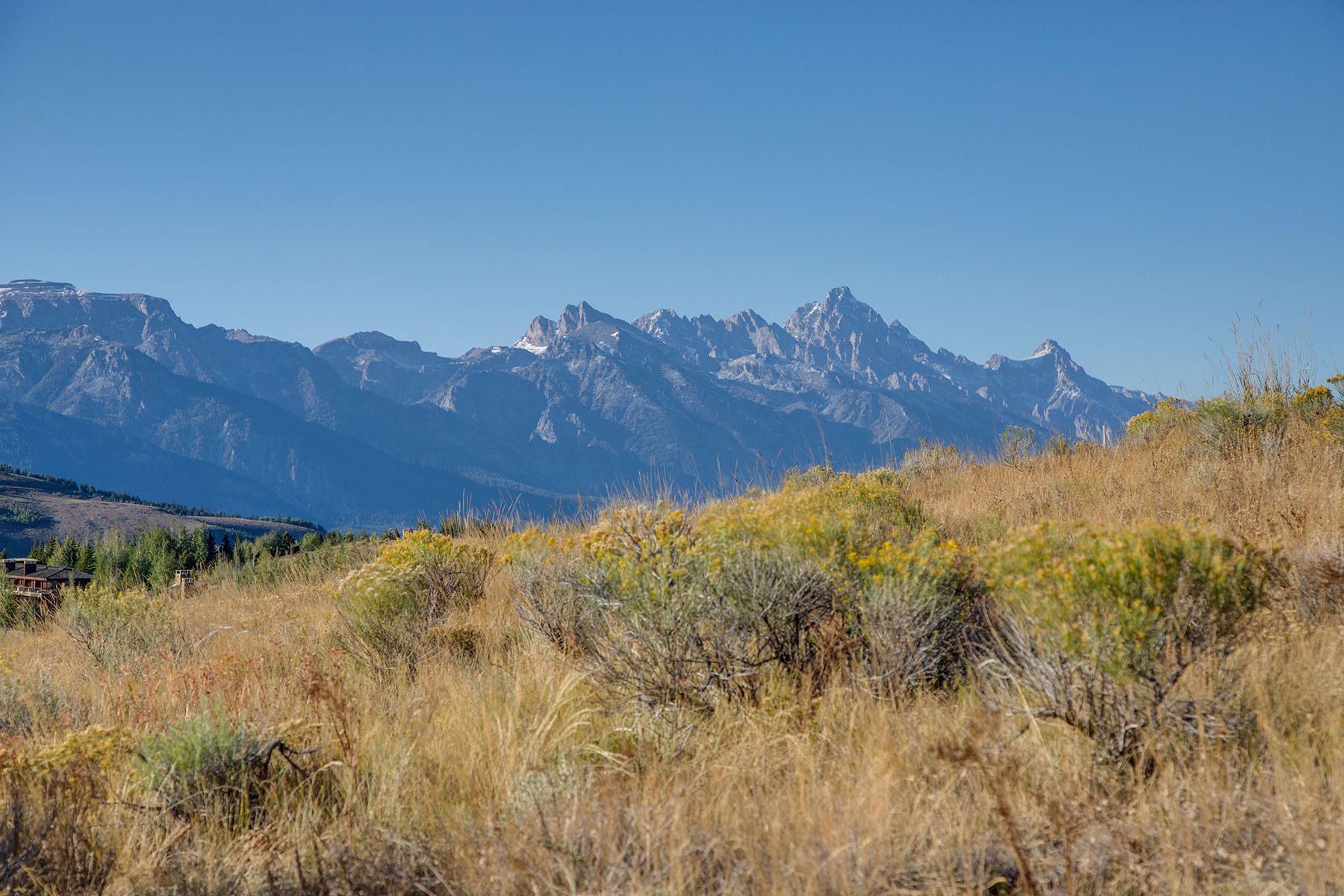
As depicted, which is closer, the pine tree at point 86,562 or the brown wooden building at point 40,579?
the brown wooden building at point 40,579

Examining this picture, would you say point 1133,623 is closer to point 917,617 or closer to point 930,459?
point 917,617

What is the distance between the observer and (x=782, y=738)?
3707 mm

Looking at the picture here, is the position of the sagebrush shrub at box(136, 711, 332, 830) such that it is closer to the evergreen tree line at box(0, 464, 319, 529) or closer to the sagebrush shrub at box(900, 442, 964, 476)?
the sagebrush shrub at box(900, 442, 964, 476)

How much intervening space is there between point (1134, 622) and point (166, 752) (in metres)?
4.32

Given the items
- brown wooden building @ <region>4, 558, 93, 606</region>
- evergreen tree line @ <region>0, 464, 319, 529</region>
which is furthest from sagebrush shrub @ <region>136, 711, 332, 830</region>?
evergreen tree line @ <region>0, 464, 319, 529</region>

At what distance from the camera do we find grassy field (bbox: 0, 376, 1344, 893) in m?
2.79

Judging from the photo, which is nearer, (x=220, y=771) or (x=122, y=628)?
(x=220, y=771)

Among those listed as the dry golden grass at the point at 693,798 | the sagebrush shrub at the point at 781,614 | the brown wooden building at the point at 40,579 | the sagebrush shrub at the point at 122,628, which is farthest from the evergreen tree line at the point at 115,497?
the sagebrush shrub at the point at 781,614

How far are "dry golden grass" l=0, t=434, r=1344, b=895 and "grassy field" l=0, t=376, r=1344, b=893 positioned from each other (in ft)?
0.06

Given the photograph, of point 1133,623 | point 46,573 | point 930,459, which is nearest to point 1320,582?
point 1133,623

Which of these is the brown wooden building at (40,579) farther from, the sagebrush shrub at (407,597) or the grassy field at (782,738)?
the grassy field at (782,738)

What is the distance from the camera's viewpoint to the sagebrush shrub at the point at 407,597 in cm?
666

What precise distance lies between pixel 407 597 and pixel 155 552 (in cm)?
3143

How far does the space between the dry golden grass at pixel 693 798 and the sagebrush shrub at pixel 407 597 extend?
1215mm
